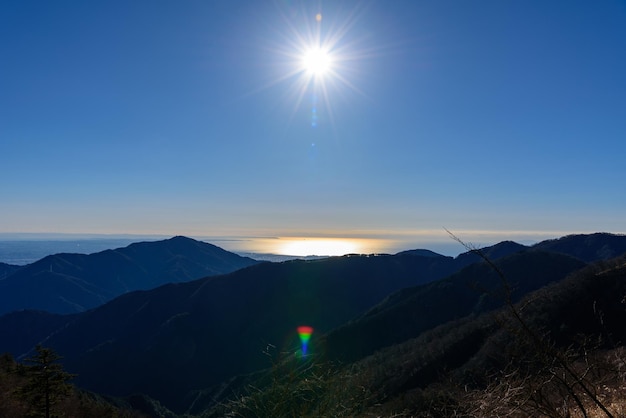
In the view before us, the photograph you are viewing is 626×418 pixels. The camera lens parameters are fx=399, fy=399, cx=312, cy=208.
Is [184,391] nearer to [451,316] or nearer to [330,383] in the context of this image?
[451,316]

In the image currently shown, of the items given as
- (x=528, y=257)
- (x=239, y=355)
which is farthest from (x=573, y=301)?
(x=239, y=355)

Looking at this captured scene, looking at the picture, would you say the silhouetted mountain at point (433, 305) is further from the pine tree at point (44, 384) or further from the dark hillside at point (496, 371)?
the pine tree at point (44, 384)

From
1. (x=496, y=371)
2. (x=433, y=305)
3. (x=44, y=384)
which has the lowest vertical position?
(x=433, y=305)

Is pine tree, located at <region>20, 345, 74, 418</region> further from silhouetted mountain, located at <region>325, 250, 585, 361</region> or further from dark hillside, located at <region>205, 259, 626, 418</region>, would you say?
silhouetted mountain, located at <region>325, 250, 585, 361</region>

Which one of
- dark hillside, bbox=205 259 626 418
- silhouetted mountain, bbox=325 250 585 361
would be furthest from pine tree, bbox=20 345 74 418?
silhouetted mountain, bbox=325 250 585 361

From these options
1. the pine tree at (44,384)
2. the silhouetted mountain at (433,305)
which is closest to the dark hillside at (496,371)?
the pine tree at (44,384)

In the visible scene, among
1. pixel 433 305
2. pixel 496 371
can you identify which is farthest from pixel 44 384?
pixel 433 305

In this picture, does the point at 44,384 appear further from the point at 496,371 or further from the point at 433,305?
the point at 433,305

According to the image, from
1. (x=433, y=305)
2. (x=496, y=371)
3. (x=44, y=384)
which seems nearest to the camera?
(x=496, y=371)
